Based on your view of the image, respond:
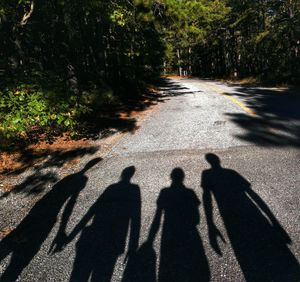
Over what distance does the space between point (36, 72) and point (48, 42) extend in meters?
8.45

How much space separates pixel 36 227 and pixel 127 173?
7.58 ft

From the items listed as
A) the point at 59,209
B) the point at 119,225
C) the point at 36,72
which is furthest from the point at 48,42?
the point at 119,225

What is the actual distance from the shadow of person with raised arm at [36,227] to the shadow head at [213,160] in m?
2.71

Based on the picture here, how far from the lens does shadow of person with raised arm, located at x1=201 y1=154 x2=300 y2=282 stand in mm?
3102

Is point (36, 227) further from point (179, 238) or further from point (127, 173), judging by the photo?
point (127, 173)

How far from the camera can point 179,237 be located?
3809 millimetres

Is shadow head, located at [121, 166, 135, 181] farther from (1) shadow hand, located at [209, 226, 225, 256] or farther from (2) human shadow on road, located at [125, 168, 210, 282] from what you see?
(1) shadow hand, located at [209, 226, 225, 256]

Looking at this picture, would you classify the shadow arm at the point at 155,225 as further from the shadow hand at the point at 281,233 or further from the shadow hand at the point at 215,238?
the shadow hand at the point at 281,233

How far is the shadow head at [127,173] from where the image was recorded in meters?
6.02

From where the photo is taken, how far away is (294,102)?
12953mm

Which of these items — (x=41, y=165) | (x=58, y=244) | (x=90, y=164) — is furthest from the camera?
(x=41, y=165)

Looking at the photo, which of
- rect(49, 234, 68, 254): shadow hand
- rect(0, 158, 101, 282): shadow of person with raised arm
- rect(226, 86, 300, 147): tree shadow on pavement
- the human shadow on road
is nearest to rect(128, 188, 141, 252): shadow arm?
the human shadow on road

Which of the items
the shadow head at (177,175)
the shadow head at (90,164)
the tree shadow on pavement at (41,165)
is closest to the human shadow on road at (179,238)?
the shadow head at (177,175)

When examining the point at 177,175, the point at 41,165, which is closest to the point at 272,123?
the point at 177,175
